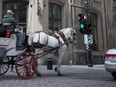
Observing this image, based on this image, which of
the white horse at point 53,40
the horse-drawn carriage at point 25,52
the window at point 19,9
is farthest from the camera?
the window at point 19,9

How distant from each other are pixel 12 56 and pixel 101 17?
22.4 meters

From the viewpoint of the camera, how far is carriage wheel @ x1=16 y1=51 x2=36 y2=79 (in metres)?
11.0

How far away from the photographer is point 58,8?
27000 millimetres

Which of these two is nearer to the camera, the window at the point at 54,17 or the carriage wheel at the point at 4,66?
the carriage wheel at the point at 4,66

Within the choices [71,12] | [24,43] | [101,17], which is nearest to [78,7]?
[71,12]

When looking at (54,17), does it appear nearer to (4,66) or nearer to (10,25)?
(4,66)

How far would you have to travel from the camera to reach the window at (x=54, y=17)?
85.0 ft

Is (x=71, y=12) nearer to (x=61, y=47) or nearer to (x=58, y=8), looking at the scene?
(x=58, y=8)

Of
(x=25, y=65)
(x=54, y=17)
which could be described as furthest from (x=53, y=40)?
(x=54, y=17)

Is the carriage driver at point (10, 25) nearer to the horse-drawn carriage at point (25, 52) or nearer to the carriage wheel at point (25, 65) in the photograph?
the horse-drawn carriage at point (25, 52)

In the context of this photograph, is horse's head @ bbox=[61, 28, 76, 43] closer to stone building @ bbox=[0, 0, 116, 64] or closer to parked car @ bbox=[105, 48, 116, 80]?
parked car @ bbox=[105, 48, 116, 80]

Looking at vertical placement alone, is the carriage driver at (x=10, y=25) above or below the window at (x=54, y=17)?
below

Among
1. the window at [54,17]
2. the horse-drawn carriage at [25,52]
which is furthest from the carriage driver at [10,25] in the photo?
the window at [54,17]

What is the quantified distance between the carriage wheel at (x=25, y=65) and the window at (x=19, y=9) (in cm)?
1353
